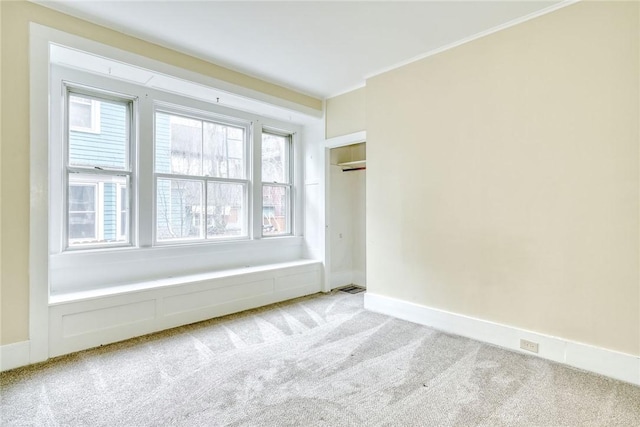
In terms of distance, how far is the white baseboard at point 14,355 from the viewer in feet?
7.89

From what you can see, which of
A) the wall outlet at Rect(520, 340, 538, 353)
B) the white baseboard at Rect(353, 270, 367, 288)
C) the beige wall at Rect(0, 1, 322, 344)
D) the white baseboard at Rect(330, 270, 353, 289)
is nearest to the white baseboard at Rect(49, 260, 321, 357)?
the beige wall at Rect(0, 1, 322, 344)

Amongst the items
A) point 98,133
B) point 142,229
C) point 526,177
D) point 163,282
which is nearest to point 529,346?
point 526,177

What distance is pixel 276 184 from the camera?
500cm

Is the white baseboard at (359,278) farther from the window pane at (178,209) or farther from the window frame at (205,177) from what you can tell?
the window pane at (178,209)

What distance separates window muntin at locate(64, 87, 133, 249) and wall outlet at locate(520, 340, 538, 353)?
4.13m

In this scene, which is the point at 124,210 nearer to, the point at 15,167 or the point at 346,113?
the point at 15,167

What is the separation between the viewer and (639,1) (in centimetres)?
220

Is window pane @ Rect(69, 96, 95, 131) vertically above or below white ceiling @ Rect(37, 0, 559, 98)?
below

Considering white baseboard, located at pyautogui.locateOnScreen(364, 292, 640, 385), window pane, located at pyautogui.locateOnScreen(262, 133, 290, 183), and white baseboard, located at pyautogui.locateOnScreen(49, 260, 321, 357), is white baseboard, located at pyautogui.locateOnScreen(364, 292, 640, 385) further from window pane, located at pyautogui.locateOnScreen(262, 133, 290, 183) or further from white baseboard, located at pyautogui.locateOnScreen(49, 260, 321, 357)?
window pane, located at pyautogui.locateOnScreen(262, 133, 290, 183)

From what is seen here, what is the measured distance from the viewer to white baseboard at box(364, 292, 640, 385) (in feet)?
7.59

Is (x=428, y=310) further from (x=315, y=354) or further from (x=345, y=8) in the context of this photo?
(x=345, y=8)

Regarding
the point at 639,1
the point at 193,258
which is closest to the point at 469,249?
the point at 639,1

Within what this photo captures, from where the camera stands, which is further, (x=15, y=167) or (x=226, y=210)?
(x=226, y=210)

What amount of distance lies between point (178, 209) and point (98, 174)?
92 centimetres
